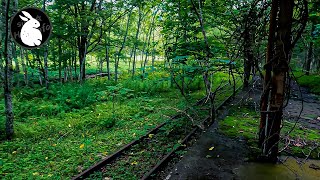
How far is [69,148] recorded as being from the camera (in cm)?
580

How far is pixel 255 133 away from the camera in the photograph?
22.1ft

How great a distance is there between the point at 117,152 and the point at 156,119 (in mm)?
3178

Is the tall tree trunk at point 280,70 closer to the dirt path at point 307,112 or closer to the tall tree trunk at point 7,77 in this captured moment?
the dirt path at point 307,112

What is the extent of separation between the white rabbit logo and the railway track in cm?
358

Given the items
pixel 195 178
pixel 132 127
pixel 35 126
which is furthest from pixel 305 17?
pixel 35 126

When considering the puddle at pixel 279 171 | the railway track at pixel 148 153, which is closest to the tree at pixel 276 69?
the puddle at pixel 279 171

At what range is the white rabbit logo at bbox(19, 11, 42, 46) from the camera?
222 inches

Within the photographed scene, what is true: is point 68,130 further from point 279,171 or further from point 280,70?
point 280,70

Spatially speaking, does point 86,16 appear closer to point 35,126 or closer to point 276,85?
point 35,126

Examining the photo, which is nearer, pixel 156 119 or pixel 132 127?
pixel 132 127

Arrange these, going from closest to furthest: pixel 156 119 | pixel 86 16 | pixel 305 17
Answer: pixel 305 17, pixel 156 119, pixel 86 16

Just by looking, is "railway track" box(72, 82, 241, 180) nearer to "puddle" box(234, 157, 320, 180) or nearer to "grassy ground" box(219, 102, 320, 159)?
"grassy ground" box(219, 102, 320, 159)

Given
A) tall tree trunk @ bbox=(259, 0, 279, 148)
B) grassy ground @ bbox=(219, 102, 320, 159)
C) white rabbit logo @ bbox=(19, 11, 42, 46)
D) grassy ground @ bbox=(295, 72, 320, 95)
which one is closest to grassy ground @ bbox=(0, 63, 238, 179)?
grassy ground @ bbox=(219, 102, 320, 159)

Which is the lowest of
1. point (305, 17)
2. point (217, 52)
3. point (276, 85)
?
point (276, 85)
